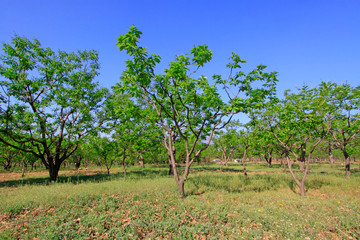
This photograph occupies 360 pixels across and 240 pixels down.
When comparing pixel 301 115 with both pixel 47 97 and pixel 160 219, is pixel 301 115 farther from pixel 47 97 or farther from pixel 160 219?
pixel 47 97

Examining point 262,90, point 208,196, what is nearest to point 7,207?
point 208,196

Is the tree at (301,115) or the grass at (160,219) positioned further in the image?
the tree at (301,115)

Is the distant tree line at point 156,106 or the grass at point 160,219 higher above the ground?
the distant tree line at point 156,106

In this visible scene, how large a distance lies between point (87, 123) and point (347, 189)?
71.9 ft

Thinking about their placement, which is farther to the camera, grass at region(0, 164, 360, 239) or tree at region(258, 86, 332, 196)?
tree at region(258, 86, 332, 196)

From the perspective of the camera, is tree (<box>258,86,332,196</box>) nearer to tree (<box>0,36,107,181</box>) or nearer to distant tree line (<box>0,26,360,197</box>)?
distant tree line (<box>0,26,360,197</box>)

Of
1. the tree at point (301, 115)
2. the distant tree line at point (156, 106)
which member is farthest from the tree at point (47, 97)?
the tree at point (301, 115)

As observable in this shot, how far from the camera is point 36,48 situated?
14477 mm

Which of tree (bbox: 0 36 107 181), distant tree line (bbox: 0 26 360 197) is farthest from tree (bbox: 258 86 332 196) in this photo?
tree (bbox: 0 36 107 181)

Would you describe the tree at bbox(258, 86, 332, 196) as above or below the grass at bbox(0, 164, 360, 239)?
above

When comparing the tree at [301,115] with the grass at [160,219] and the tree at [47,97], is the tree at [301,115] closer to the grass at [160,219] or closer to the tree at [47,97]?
the grass at [160,219]

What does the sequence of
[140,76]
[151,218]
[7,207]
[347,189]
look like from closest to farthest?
[151,218]
[7,207]
[140,76]
[347,189]

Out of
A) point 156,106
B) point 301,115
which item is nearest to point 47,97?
point 156,106

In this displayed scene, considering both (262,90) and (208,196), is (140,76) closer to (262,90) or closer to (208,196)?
(262,90)
